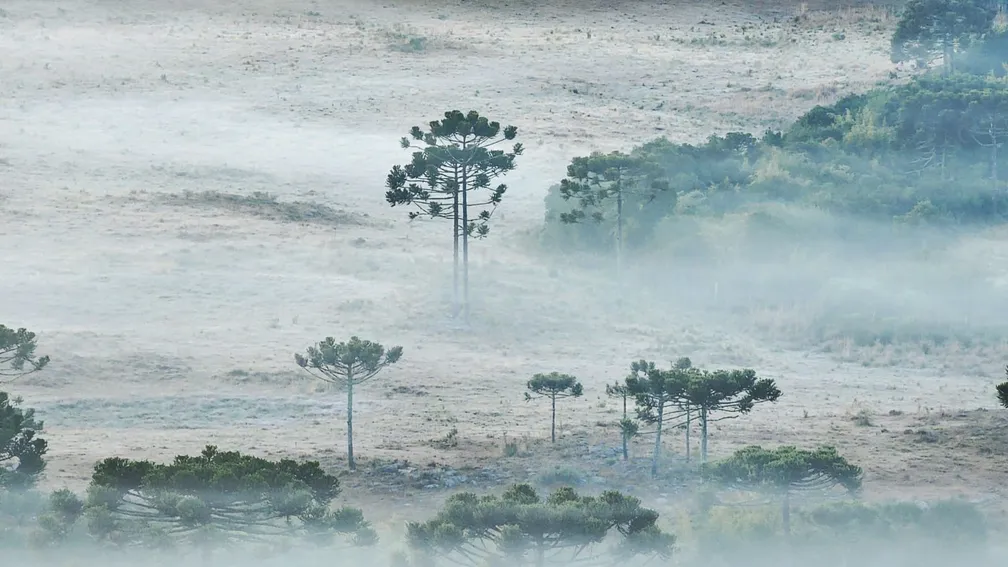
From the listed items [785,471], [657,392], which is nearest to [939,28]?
[657,392]

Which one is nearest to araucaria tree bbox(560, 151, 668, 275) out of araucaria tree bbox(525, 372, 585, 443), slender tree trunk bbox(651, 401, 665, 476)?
araucaria tree bbox(525, 372, 585, 443)

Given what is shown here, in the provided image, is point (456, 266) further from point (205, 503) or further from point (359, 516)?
point (205, 503)

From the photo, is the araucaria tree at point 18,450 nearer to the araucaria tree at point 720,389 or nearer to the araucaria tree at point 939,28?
the araucaria tree at point 720,389

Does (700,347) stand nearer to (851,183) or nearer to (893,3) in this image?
(851,183)

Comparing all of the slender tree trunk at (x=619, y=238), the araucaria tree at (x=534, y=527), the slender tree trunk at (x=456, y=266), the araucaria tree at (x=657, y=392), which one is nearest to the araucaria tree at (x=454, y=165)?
the slender tree trunk at (x=456, y=266)

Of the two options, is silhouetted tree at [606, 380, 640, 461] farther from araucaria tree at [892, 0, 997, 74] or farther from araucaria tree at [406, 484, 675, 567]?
araucaria tree at [892, 0, 997, 74]
